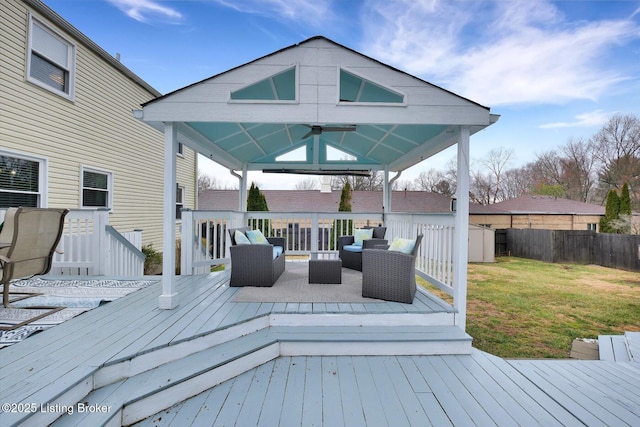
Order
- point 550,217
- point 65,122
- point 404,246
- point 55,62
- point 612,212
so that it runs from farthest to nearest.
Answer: point 550,217 < point 612,212 < point 65,122 < point 55,62 < point 404,246

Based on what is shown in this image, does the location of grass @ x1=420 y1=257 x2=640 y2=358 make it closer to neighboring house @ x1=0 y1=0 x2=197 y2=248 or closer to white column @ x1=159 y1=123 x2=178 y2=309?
white column @ x1=159 y1=123 x2=178 y2=309

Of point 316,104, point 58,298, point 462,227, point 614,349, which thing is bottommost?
point 614,349

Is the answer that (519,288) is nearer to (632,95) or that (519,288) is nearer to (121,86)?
(121,86)

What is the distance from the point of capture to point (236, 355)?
2633mm

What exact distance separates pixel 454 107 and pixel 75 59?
26.0 feet

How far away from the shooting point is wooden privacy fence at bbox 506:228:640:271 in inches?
452

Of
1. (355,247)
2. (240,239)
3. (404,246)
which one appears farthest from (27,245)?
(355,247)

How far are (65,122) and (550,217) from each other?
23.0m

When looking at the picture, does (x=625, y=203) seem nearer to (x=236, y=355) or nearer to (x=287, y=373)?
(x=287, y=373)

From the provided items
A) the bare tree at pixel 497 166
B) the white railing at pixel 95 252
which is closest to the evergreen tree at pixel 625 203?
the bare tree at pixel 497 166

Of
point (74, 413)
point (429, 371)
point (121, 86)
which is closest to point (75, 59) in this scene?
point (121, 86)

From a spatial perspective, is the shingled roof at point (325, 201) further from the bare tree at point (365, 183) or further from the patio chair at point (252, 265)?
the patio chair at point (252, 265)

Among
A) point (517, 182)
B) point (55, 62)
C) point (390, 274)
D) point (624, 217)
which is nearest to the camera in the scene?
point (390, 274)

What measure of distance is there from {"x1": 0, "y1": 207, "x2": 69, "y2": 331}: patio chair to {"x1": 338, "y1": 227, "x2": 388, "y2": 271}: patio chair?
14.0 feet
